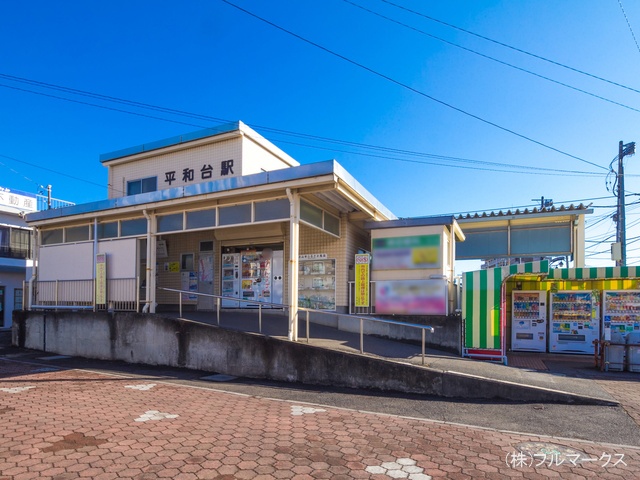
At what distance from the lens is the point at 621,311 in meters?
12.7

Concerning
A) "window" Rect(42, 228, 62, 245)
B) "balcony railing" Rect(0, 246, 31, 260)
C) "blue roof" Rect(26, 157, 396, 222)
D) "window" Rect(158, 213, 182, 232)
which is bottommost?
"balcony railing" Rect(0, 246, 31, 260)

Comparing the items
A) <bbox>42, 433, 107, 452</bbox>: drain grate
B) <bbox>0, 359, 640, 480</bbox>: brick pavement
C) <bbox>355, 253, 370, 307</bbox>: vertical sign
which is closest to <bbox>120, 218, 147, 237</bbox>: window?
<bbox>0, 359, 640, 480</bbox>: brick pavement

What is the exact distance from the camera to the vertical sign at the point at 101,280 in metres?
12.6

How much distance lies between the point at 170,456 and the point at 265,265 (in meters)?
9.25

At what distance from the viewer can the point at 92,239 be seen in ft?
44.0

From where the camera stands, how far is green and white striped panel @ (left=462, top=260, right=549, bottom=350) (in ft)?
34.4

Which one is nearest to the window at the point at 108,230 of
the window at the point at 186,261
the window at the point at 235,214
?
the window at the point at 186,261

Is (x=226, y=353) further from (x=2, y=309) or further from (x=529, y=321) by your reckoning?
(x=2, y=309)

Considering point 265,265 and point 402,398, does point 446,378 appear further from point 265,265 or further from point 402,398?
point 265,265

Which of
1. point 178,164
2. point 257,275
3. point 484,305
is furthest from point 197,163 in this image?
point 484,305

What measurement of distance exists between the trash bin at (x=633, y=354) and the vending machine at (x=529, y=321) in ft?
9.93

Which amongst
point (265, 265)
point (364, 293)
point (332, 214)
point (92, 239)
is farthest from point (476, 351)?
point (92, 239)

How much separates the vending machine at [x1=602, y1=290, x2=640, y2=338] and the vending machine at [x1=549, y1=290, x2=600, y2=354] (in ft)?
0.76

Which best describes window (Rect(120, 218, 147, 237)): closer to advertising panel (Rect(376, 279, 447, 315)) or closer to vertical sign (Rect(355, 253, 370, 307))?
vertical sign (Rect(355, 253, 370, 307))
